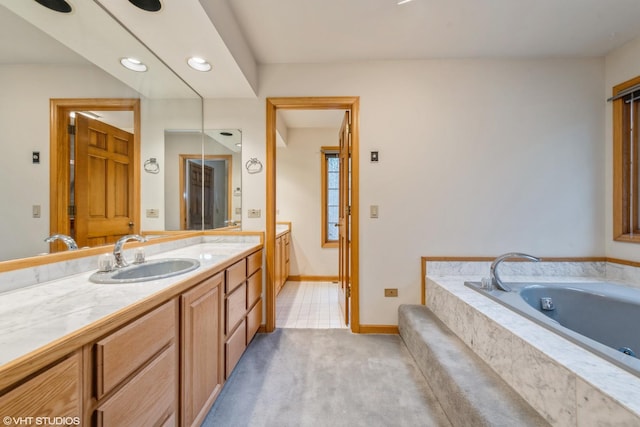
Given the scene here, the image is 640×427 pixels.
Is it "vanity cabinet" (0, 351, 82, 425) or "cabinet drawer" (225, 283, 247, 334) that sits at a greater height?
"vanity cabinet" (0, 351, 82, 425)

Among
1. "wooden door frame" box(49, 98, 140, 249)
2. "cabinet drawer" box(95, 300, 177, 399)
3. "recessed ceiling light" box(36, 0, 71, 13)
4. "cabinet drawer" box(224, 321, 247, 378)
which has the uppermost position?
"recessed ceiling light" box(36, 0, 71, 13)

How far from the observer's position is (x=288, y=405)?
1.41 m

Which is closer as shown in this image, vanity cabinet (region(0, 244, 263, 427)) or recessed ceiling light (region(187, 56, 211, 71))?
vanity cabinet (region(0, 244, 263, 427))

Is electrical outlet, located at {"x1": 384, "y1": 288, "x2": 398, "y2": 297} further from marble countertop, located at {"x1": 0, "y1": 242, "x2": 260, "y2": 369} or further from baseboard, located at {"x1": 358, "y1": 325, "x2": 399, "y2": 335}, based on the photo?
marble countertop, located at {"x1": 0, "y1": 242, "x2": 260, "y2": 369}

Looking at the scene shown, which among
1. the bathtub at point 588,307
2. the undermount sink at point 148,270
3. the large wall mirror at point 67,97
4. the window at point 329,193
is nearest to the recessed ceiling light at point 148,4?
the large wall mirror at point 67,97

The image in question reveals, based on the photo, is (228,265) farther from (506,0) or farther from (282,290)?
(506,0)

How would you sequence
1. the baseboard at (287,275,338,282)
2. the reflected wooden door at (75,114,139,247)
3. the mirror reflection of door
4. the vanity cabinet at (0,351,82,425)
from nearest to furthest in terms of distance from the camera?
the vanity cabinet at (0,351,82,425)
the reflected wooden door at (75,114,139,247)
the mirror reflection of door
the baseboard at (287,275,338,282)

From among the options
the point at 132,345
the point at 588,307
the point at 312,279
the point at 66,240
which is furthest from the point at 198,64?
the point at 588,307

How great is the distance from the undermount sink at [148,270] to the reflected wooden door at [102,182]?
0.23 meters

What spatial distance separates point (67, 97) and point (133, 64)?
1.90 ft

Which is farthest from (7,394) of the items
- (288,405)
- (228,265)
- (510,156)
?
(510,156)

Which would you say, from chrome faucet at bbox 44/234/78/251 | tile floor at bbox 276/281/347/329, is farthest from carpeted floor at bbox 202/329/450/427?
chrome faucet at bbox 44/234/78/251

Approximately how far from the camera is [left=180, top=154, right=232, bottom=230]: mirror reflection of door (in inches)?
84.8

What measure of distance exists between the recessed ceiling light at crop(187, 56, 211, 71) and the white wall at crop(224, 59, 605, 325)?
1.81 ft
